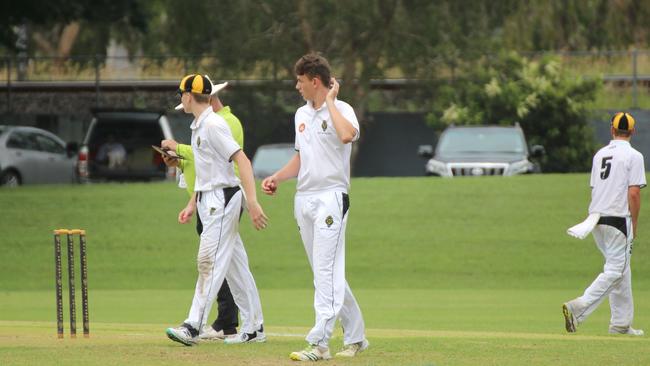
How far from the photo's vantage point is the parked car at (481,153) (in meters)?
26.4

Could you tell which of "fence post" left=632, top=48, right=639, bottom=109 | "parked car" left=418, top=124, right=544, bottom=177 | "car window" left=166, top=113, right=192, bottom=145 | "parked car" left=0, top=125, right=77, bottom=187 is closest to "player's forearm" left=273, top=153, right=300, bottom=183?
"parked car" left=418, top=124, right=544, bottom=177

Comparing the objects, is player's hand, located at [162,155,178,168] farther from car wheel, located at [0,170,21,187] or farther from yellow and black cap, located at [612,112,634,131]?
car wheel, located at [0,170,21,187]

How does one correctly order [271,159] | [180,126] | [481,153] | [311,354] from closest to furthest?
[311,354], [481,153], [271,159], [180,126]

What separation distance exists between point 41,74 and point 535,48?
17.4 meters

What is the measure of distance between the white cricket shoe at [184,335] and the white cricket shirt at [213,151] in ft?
3.25

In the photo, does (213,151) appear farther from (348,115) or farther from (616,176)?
(616,176)

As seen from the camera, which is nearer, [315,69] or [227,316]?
[315,69]

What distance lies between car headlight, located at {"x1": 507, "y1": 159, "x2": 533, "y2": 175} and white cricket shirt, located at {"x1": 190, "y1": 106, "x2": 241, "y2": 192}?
53.8 ft

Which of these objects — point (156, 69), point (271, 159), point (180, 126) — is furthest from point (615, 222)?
point (156, 69)

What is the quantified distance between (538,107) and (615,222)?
73.3ft

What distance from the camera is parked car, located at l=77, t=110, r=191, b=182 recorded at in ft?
90.6

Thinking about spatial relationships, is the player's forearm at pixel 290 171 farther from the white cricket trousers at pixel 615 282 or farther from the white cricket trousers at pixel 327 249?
the white cricket trousers at pixel 615 282

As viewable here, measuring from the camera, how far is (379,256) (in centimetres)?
2181

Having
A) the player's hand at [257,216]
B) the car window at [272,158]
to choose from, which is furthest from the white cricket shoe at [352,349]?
the car window at [272,158]
